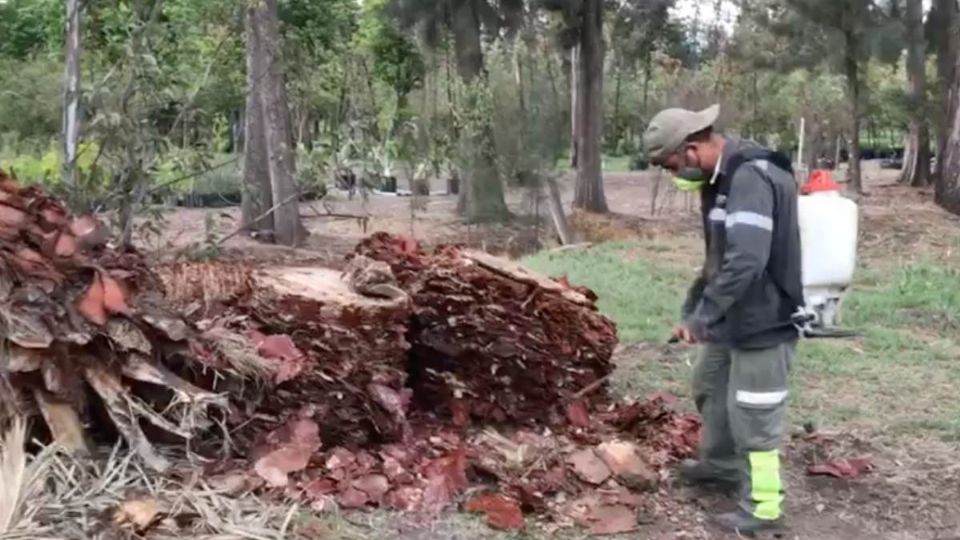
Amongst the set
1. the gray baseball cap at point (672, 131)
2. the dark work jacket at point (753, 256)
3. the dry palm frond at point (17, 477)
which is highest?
the gray baseball cap at point (672, 131)

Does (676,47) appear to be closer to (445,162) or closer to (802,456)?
(445,162)

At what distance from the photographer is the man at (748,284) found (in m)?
4.04

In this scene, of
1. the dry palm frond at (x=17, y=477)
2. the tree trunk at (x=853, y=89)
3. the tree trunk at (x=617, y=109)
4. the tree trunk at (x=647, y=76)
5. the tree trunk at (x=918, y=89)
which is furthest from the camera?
the tree trunk at (x=617, y=109)

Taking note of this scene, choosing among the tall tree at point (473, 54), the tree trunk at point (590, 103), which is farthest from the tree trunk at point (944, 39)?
Result: the tall tree at point (473, 54)

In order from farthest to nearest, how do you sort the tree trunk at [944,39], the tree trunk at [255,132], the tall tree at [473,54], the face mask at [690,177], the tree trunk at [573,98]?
the tree trunk at [944,39]
the tree trunk at [573,98]
the tall tree at [473,54]
the tree trunk at [255,132]
the face mask at [690,177]

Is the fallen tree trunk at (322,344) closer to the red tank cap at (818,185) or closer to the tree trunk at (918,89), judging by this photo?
the red tank cap at (818,185)

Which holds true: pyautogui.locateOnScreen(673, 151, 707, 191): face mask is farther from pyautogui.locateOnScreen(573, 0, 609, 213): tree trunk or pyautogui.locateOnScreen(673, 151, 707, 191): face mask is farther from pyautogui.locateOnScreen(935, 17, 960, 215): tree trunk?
pyautogui.locateOnScreen(573, 0, 609, 213): tree trunk

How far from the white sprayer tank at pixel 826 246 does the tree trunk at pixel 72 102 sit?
3950mm

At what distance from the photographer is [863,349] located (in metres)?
7.50

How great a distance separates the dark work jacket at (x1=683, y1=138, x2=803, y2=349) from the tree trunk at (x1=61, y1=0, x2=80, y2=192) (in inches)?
129

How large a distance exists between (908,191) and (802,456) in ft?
76.4

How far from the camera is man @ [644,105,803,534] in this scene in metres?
4.04

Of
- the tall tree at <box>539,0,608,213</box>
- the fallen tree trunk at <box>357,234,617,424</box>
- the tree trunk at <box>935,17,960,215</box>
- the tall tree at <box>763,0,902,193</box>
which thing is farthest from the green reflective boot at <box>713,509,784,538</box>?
the tall tree at <box>763,0,902,193</box>

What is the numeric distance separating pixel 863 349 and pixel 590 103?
55.7 feet
